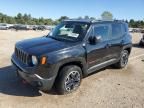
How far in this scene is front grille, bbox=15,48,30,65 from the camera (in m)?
5.29

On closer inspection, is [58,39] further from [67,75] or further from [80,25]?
[67,75]

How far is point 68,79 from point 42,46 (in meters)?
1.11

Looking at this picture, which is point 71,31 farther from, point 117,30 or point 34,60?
point 117,30

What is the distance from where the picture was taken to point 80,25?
6.44 metres

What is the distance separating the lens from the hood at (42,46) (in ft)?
17.3

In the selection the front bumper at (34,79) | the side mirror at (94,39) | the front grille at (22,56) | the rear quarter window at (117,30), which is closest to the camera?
the front bumper at (34,79)

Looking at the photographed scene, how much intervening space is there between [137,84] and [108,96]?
1538 millimetres

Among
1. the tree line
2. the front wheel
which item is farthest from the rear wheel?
the tree line

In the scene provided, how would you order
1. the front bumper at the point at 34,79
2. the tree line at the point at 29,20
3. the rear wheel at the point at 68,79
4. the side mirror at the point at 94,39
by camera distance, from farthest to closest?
the tree line at the point at 29,20 → the side mirror at the point at 94,39 → the rear wheel at the point at 68,79 → the front bumper at the point at 34,79

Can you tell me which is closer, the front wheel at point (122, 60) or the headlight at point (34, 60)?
the headlight at point (34, 60)

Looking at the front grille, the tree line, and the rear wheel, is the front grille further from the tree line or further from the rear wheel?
the tree line

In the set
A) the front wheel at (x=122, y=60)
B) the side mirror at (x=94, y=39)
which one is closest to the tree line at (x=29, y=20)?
the front wheel at (x=122, y=60)

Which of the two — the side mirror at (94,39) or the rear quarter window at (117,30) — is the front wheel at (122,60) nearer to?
the rear quarter window at (117,30)

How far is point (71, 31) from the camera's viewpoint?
253 inches
